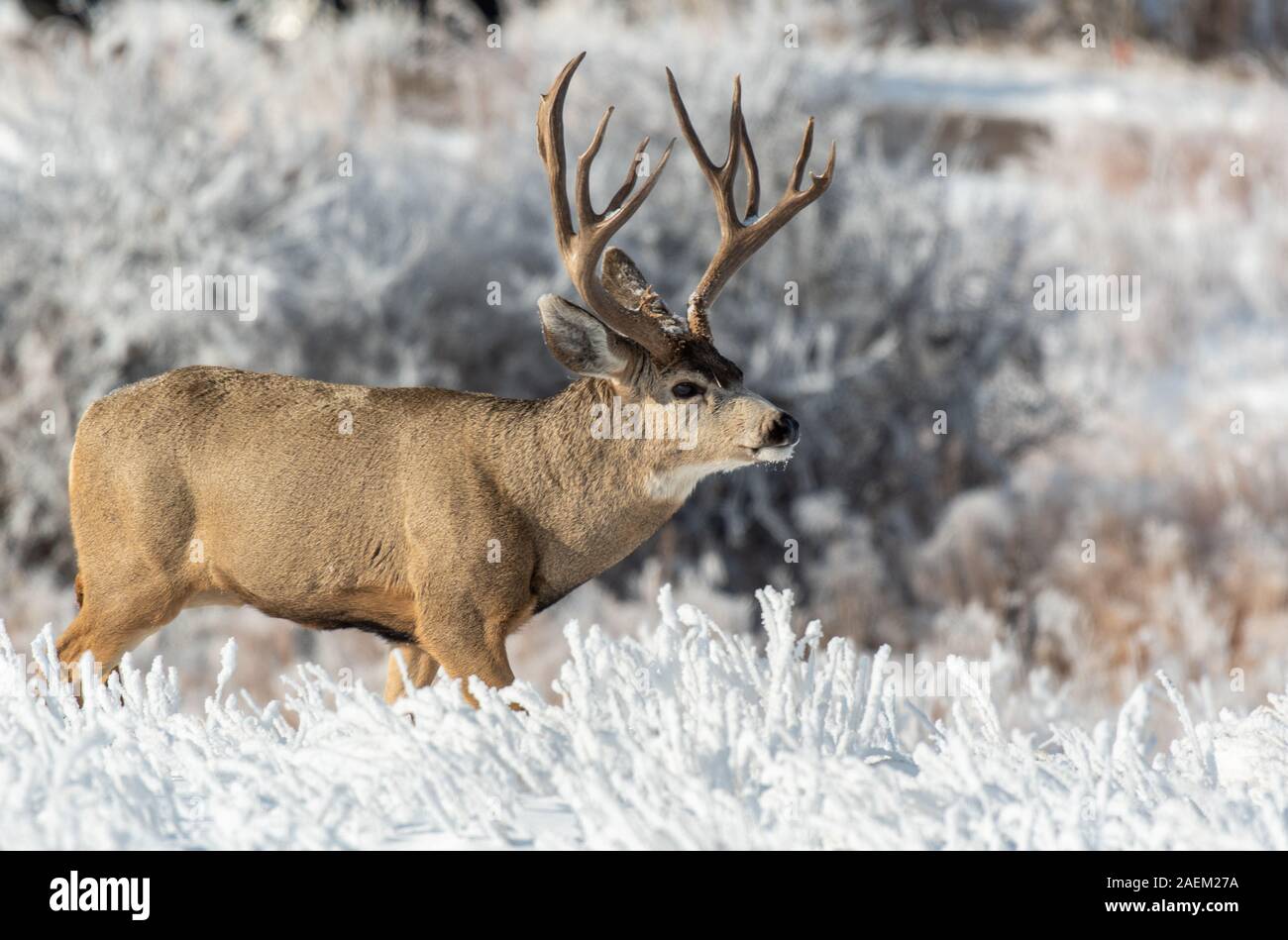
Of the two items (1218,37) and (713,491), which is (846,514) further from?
(1218,37)

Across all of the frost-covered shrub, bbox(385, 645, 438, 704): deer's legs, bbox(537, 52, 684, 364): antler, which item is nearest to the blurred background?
the frost-covered shrub

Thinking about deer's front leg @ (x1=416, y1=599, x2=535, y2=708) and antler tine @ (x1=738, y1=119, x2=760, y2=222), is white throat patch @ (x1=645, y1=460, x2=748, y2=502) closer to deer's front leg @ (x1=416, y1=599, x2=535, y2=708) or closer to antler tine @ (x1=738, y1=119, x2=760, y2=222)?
deer's front leg @ (x1=416, y1=599, x2=535, y2=708)

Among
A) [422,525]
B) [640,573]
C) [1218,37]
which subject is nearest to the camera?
[422,525]

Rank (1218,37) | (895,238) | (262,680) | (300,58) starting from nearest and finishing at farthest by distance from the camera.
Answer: (262,680), (895,238), (300,58), (1218,37)

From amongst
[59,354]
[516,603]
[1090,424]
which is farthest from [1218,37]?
[516,603]

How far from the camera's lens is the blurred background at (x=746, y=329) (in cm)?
1001

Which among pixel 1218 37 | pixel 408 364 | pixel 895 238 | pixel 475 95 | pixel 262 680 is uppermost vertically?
pixel 1218 37

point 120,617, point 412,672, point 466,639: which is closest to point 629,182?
point 466,639

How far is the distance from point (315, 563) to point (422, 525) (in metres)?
0.25

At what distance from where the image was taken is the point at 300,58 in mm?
14516

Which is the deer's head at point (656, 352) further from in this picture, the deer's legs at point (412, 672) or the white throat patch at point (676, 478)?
the deer's legs at point (412, 672)

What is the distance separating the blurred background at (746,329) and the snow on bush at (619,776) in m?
4.84

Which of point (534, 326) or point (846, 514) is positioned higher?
point (534, 326)

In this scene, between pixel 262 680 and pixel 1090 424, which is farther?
pixel 1090 424
